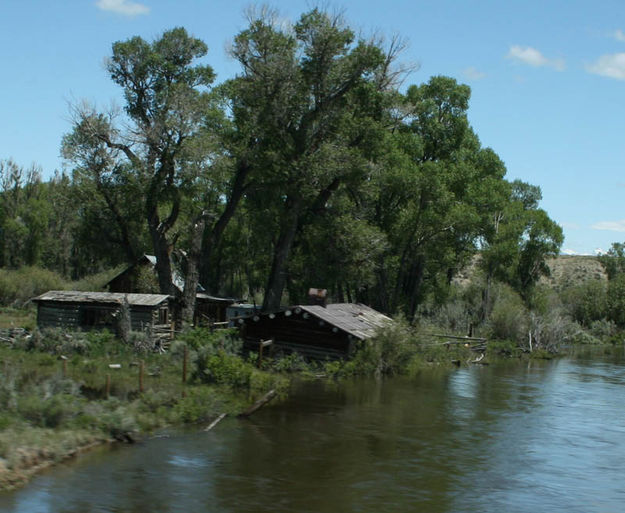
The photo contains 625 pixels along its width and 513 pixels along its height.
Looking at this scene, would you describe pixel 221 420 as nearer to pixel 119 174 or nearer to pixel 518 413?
pixel 518 413

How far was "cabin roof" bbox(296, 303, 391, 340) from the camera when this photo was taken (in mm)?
32906

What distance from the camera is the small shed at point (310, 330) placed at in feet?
109

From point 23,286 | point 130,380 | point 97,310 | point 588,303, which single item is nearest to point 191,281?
A: point 97,310

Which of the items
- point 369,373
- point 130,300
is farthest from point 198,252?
point 369,373

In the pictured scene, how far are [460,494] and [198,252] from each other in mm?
25309

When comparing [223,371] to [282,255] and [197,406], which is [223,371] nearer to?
[197,406]

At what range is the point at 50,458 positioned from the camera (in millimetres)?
16406

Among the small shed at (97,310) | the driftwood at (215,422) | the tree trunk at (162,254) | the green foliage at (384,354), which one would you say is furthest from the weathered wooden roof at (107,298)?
the driftwood at (215,422)

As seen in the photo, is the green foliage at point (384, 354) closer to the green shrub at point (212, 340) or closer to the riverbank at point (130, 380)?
the riverbank at point (130, 380)

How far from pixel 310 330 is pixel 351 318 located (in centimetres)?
307

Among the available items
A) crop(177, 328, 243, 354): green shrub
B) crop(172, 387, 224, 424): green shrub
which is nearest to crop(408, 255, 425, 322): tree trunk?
crop(177, 328, 243, 354): green shrub

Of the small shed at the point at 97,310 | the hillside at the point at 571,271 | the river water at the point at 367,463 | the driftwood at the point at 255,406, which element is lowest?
the river water at the point at 367,463

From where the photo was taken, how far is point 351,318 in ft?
119

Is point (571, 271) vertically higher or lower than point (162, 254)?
higher
